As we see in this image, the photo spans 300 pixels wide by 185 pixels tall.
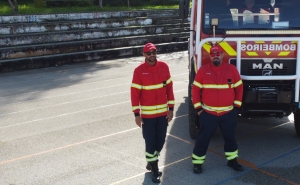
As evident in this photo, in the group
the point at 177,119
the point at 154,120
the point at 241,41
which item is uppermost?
the point at 241,41

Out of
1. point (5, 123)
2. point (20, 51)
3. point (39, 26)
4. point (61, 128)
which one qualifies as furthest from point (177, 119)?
point (39, 26)

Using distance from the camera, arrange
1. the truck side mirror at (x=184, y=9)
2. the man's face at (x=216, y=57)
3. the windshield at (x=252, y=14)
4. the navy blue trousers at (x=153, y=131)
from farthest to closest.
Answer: the truck side mirror at (x=184, y=9)
the windshield at (x=252, y=14)
the man's face at (x=216, y=57)
the navy blue trousers at (x=153, y=131)

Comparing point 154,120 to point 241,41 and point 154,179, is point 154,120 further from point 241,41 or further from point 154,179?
point 241,41

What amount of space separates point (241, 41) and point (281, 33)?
26.0 inches

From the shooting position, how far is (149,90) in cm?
533

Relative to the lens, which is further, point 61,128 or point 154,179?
point 61,128

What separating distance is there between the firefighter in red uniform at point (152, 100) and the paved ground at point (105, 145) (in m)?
0.51

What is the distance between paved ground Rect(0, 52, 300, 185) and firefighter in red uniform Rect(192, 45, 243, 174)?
0.49 m

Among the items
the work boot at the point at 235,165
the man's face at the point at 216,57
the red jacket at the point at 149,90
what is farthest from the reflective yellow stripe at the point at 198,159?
the man's face at the point at 216,57

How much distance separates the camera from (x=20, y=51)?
52.3ft

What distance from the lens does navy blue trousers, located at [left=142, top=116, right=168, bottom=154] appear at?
5.38 metres

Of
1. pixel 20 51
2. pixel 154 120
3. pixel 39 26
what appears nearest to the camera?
pixel 154 120

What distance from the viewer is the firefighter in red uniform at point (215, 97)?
5504 mm

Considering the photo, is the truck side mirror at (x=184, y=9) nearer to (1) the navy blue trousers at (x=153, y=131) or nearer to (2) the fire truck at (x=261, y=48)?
(2) the fire truck at (x=261, y=48)
